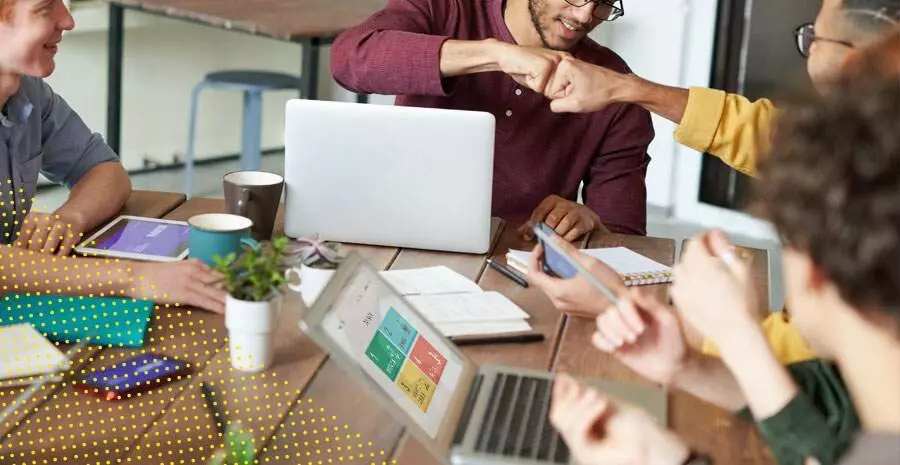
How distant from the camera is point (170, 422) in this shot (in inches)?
48.7

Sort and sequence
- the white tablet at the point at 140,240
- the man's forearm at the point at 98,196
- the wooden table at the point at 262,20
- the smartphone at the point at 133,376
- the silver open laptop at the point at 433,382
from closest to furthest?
the silver open laptop at the point at 433,382 < the smartphone at the point at 133,376 < the white tablet at the point at 140,240 < the man's forearm at the point at 98,196 < the wooden table at the point at 262,20

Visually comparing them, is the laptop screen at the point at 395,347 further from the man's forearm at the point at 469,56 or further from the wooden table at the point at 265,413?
the man's forearm at the point at 469,56

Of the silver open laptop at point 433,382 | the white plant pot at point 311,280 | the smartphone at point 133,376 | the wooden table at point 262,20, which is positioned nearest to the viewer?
the silver open laptop at point 433,382

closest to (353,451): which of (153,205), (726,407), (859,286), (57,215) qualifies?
(726,407)

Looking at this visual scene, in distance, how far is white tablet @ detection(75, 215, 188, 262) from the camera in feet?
5.62

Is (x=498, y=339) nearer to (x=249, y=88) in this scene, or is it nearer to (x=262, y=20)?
(x=262, y=20)

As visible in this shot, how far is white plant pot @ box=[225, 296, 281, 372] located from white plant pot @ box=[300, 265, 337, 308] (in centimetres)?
18

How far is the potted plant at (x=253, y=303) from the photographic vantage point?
53.7 inches

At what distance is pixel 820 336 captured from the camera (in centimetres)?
96

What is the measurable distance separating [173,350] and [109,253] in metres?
0.36

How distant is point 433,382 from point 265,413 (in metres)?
0.20

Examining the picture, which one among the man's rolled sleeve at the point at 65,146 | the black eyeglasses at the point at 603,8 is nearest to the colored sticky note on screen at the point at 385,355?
the man's rolled sleeve at the point at 65,146

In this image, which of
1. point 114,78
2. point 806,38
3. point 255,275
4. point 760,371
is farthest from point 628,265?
point 114,78

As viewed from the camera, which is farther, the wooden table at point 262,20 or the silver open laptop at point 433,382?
the wooden table at point 262,20
